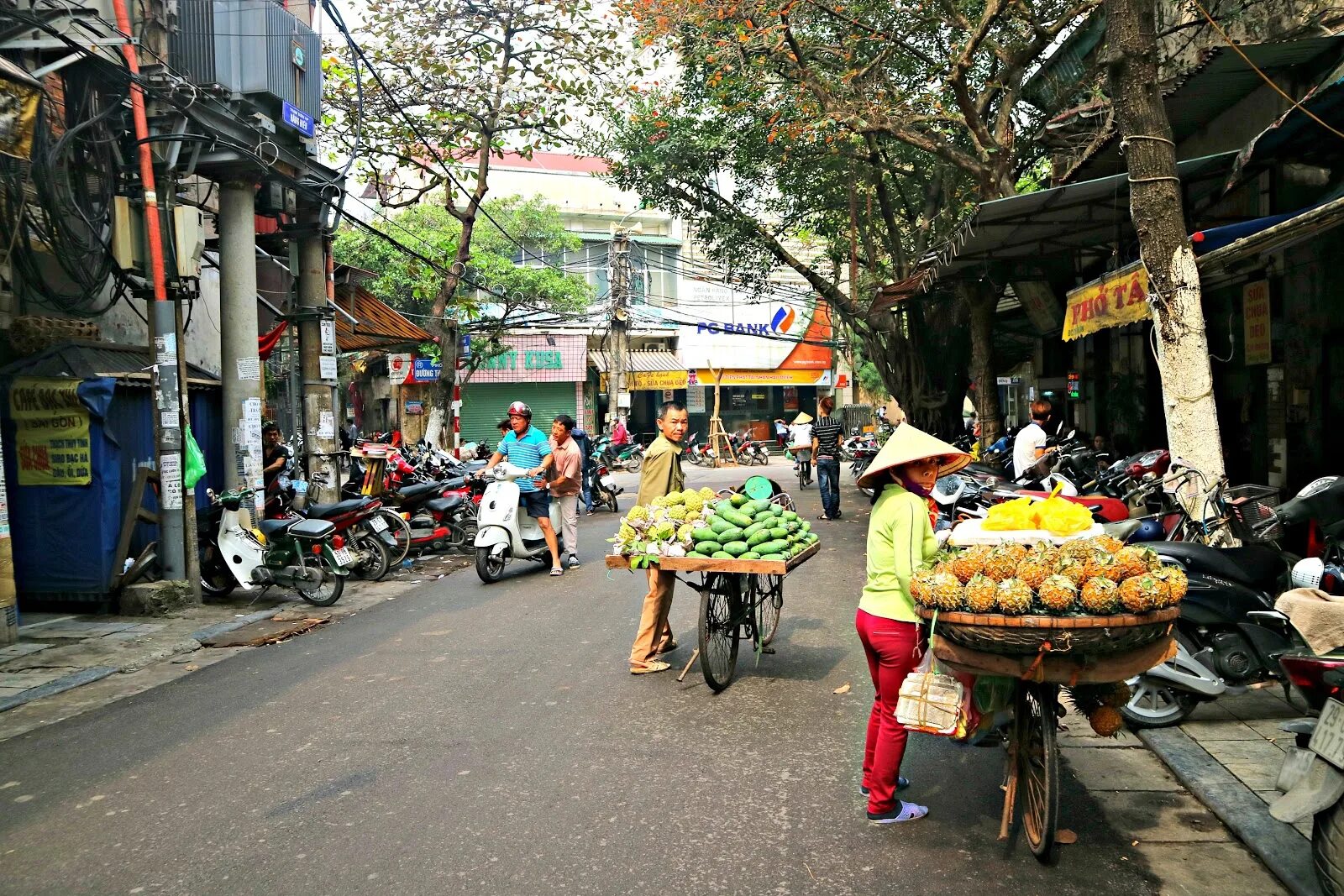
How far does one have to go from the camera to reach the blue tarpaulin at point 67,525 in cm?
926

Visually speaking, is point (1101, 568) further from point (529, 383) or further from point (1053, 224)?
point (529, 383)

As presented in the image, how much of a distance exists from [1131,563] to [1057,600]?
1.25 feet

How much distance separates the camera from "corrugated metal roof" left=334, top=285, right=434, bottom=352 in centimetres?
1659

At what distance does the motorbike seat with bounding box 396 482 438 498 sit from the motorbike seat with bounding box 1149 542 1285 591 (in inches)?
388

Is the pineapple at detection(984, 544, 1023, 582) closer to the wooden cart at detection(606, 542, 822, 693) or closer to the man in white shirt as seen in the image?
the wooden cart at detection(606, 542, 822, 693)

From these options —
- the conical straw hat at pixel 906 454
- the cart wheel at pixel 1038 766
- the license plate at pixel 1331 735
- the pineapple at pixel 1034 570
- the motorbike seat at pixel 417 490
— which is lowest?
the cart wheel at pixel 1038 766

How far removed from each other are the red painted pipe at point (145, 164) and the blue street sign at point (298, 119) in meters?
2.81

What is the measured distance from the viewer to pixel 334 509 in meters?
11.0

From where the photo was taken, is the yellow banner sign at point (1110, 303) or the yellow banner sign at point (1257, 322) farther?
the yellow banner sign at point (1257, 322)

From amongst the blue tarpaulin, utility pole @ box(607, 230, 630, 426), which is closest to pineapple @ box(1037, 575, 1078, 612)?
the blue tarpaulin

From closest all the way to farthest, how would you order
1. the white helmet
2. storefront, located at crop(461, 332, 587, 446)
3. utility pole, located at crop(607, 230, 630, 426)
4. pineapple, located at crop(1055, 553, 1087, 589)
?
pineapple, located at crop(1055, 553, 1087, 589)
the white helmet
utility pole, located at crop(607, 230, 630, 426)
storefront, located at crop(461, 332, 587, 446)

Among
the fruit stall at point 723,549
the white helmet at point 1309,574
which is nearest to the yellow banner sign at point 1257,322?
the white helmet at point 1309,574

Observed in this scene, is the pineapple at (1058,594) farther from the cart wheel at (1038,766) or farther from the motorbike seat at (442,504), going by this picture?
the motorbike seat at (442,504)

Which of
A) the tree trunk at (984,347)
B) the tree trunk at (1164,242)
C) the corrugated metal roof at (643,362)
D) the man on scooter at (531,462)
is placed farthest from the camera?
the corrugated metal roof at (643,362)
